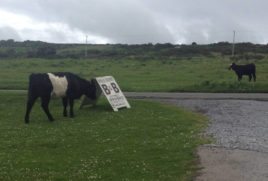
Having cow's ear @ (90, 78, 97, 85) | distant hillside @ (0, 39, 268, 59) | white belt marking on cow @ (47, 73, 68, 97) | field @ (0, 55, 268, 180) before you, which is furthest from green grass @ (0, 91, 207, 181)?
distant hillside @ (0, 39, 268, 59)

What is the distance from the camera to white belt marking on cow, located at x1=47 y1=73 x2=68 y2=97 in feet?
80.8

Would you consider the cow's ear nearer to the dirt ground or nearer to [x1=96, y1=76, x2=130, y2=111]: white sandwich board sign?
[x1=96, y1=76, x2=130, y2=111]: white sandwich board sign

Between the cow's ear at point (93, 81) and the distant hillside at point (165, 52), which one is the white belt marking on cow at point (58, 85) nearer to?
the cow's ear at point (93, 81)

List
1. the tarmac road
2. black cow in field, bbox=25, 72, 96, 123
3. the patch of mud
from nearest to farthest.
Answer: the tarmac road < the patch of mud < black cow in field, bbox=25, 72, 96, 123

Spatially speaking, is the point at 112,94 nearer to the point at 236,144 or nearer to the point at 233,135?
the point at 233,135

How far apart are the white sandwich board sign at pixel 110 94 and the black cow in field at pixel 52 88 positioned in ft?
4.43

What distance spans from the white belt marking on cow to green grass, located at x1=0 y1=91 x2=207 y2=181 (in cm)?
121

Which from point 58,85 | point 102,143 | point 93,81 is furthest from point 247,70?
point 102,143

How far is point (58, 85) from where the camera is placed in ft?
81.5

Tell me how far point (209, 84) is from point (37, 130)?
2198 cm

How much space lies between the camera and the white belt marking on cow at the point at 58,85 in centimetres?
2462

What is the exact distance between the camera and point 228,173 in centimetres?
1245

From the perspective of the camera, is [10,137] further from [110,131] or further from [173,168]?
[173,168]

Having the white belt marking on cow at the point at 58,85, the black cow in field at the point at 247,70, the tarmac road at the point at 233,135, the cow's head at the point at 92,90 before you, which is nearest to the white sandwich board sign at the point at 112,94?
the cow's head at the point at 92,90
